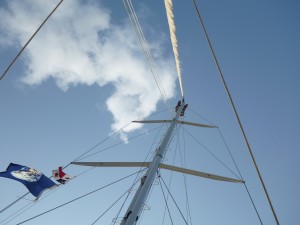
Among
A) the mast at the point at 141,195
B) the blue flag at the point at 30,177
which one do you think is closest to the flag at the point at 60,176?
the blue flag at the point at 30,177

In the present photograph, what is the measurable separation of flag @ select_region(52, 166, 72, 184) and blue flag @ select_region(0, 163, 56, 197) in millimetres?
253

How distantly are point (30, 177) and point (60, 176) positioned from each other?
100cm

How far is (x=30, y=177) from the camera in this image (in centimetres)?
841

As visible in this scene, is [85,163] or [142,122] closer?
[85,163]

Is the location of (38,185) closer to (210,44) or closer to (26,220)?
(26,220)

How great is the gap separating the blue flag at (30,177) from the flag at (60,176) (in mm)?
253

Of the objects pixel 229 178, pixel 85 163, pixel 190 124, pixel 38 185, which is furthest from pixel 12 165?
pixel 190 124

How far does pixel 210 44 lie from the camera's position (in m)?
4.89

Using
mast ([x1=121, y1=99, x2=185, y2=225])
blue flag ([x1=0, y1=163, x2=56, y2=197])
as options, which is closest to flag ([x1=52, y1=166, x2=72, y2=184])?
blue flag ([x1=0, y1=163, x2=56, y2=197])

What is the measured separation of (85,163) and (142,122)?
5284mm

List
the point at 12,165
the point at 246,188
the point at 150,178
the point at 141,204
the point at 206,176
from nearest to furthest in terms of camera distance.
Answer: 1. the point at 141,204
2. the point at 150,178
3. the point at 12,165
4. the point at 246,188
5. the point at 206,176

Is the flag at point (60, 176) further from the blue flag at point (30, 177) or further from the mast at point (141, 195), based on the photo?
the mast at point (141, 195)

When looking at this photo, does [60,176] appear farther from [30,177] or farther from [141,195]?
[141,195]

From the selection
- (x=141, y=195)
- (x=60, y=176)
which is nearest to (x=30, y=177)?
(x=60, y=176)
